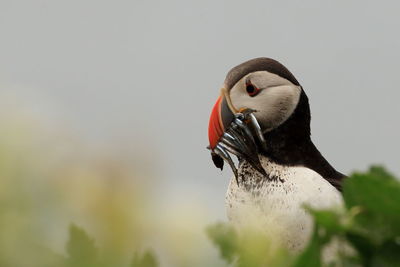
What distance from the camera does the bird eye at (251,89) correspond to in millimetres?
4078

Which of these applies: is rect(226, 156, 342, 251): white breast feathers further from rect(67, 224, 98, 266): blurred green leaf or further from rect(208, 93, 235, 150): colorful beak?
rect(67, 224, 98, 266): blurred green leaf

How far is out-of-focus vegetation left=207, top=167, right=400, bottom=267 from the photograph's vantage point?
1.39ft

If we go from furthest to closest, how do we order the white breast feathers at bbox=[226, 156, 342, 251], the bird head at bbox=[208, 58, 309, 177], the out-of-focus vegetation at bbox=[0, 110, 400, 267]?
the bird head at bbox=[208, 58, 309, 177] → the white breast feathers at bbox=[226, 156, 342, 251] → the out-of-focus vegetation at bbox=[0, 110, 400, 267]

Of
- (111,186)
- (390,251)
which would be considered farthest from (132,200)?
(390,251)

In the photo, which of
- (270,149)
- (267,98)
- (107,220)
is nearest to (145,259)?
(107,220)

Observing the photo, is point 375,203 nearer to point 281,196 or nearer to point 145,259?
point 145,259

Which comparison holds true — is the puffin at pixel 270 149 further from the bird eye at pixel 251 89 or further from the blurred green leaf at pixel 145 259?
the blurred green leaf at pixel 145 259

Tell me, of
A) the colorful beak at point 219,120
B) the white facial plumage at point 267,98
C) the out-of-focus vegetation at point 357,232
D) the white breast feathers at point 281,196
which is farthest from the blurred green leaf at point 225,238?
the white facial plumage at point 267,98

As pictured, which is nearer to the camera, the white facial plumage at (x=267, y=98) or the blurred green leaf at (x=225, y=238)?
the blurred green leaf at (x=225, y=238)

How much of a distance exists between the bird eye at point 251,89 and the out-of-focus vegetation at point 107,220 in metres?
3.62

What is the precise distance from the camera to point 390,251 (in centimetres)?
44

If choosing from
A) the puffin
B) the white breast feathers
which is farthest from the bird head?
the white breast feathers

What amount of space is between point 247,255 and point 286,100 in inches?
149

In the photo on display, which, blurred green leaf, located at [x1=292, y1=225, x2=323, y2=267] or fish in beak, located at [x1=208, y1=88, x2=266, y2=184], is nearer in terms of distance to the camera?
blurred green leaf, located at [x1=292, y1=225, x2=323, y2=267]
